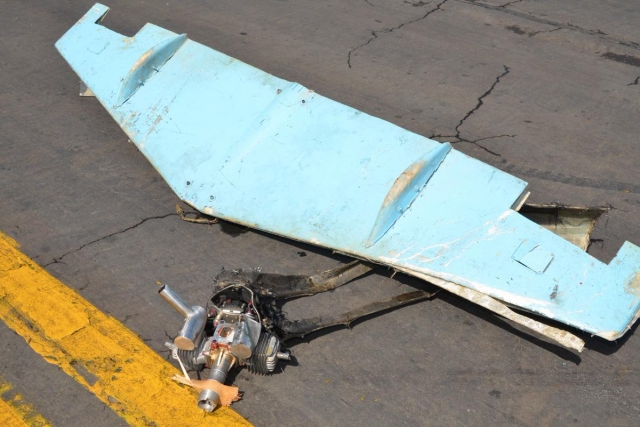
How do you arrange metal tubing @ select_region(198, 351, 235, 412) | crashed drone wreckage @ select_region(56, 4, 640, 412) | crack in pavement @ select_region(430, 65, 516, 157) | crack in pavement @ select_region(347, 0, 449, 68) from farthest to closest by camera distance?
1. crack in pavement @ select_region(347, 0, 449, 68)
2. crack in pavement @ select_region(430, 65, 516, 157)
3. crashed drone wreckage @ select_region(56, 4, 640, 412)
4. metal tubing @ select_region(198, 351, 235, 412)

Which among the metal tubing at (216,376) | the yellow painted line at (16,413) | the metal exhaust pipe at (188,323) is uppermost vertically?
the metal exhaust pipe at (188,323)

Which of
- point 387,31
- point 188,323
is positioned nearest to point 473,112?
point 387,31

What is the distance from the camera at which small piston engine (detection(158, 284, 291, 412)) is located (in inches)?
141

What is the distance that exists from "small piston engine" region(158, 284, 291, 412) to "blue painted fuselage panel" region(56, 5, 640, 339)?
0.72 m

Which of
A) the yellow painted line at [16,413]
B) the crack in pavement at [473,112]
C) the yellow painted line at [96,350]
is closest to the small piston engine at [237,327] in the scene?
the yellow painted line at [96,350]

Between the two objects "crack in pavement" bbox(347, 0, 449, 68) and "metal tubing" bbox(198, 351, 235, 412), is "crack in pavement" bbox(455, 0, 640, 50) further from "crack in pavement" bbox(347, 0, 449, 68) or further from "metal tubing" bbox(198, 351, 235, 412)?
"metal tubing" bbox(198, 351, 235, 412)

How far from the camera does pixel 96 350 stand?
4.02 m

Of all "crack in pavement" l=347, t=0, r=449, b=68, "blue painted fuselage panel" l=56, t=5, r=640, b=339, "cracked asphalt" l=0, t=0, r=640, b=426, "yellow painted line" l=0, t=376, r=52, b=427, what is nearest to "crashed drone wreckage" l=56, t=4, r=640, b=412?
"blue painted fuselage panel" l=56, t=5, r=640, b=339

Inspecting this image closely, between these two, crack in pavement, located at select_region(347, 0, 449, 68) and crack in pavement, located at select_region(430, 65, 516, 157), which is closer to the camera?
crack in pavement, located at select_region(430, 65, 516, 157)

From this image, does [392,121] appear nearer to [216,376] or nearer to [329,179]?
[329,179]

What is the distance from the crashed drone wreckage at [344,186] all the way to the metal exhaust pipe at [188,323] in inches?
1.4

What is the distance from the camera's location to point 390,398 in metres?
3.73

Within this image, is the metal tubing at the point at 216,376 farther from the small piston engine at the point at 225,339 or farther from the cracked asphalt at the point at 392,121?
the cracked asphalt at the point at 392,121

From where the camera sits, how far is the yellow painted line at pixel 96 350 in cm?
366
